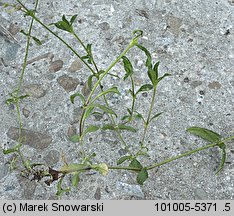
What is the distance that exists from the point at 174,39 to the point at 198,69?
16cm

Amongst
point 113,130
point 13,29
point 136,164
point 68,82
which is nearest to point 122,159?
point 136,164

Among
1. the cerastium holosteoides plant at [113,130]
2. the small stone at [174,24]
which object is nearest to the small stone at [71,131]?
the cerastium holosteoides plant at [113,130]

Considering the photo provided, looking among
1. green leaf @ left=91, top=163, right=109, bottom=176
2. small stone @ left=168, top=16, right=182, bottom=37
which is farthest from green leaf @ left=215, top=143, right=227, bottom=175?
small stone @ left=168, top=16, right=182, bottom=37

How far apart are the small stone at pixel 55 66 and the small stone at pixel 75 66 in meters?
0.04

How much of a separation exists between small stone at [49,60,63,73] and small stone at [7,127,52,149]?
25 centimetres

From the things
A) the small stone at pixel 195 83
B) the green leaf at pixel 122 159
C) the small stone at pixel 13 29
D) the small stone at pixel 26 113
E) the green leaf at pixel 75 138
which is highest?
the small stone at pixel 13 29

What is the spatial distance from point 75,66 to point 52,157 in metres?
0.36

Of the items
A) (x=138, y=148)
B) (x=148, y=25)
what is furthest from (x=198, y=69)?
(x=138, y=148)

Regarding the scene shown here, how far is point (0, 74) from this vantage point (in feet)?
5.65

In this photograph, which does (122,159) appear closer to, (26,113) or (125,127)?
(125,127)

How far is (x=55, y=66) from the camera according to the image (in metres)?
1.74

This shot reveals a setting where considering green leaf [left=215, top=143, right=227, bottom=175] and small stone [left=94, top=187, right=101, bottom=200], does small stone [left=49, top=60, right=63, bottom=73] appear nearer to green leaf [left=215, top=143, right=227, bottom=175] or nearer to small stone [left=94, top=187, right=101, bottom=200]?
small stone [left=94, top=187, right=101, bottom=200]

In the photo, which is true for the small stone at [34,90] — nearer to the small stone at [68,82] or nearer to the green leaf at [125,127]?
the small stone at [68,82]

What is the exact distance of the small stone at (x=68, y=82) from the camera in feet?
5.54
